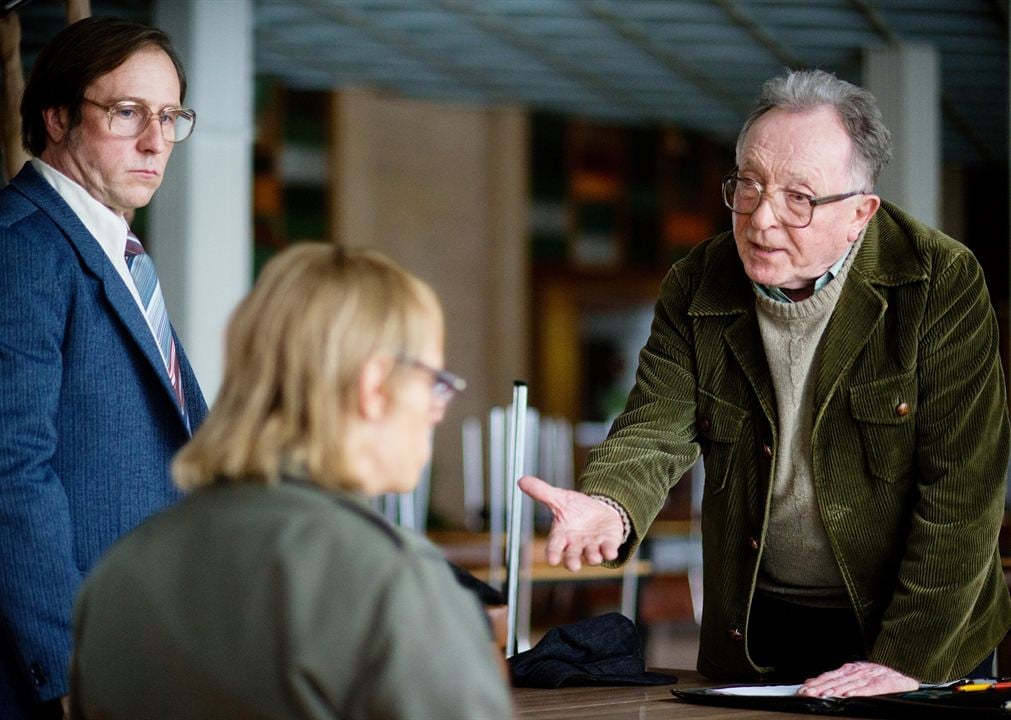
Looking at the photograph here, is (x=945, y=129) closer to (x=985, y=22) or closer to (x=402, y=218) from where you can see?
(x=985, y=22)

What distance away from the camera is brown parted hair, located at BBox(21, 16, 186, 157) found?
6.46 ft

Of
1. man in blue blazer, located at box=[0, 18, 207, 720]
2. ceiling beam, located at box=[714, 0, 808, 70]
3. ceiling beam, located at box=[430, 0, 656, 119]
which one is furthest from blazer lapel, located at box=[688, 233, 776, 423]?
ceiling beam, located at box=[430, 0, 656, 119]

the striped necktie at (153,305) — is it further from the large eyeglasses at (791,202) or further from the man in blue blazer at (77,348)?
the large eyeglasses at (791,202)

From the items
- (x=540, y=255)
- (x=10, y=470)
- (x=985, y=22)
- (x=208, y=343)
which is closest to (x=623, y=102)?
(x=540, y=255)

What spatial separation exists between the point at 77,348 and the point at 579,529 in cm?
74

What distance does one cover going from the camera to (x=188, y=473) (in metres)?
1.21

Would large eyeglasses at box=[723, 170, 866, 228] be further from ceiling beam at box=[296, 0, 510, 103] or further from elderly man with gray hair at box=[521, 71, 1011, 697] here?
ceiling beam at box=[296, 0, 510, 103]

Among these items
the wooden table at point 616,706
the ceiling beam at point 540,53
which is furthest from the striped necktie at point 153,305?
the ceiling beam at point 540,53

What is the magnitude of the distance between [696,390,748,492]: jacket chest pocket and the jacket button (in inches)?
41.5

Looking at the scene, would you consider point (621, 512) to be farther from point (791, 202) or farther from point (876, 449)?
point (791, 202)

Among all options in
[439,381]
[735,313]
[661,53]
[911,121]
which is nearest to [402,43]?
[661,53]

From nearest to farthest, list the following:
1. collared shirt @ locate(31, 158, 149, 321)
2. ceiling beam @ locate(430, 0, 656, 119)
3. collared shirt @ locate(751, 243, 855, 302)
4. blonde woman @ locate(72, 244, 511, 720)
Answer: blonde woman @ locate(72, 244, 511, 720), collared shirt @ locate(31, 158, 149, 321), collared shirt @ locate(751, 243, 855, 302), ceiling beam @ locate(430, 0, 656, 119)

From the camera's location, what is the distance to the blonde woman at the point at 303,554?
3.61ft

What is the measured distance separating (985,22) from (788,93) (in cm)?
653
